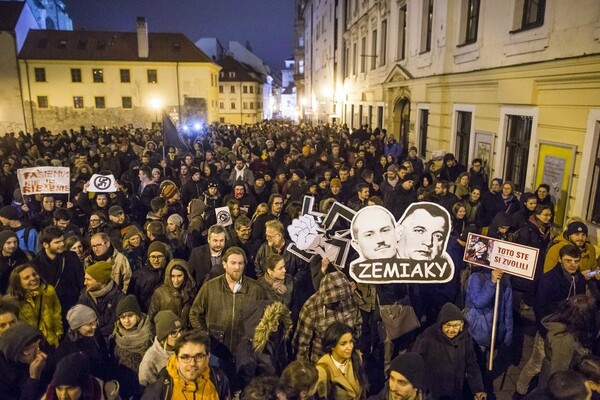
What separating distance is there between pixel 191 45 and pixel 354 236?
146ft

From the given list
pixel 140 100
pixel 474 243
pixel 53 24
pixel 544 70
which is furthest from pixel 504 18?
pixel 53 24

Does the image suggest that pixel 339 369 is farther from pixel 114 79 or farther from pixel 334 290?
pixel 114 79

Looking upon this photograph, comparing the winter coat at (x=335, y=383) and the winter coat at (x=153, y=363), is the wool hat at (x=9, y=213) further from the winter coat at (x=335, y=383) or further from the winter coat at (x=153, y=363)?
the winter coat at (x=335, y=383)

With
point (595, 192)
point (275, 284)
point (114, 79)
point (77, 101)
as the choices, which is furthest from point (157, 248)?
point (77, 101)

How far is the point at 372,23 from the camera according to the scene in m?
22.3

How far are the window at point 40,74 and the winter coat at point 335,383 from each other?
1804 inches

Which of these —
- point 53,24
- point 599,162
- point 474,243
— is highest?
point 53,24

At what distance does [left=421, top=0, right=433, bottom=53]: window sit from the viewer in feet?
49.5

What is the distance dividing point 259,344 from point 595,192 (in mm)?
6647

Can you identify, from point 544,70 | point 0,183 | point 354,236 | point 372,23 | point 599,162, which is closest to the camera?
point 354,236

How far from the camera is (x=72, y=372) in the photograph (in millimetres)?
3049

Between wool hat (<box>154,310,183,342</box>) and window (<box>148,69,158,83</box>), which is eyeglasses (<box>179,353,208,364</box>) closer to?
wool hat (<box>154,310,183,342</box>)

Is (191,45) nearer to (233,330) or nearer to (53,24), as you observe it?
(53,24)

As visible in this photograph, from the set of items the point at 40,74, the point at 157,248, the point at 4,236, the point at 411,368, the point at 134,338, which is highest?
the point at 40,74
